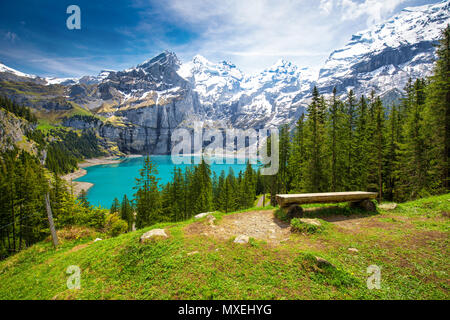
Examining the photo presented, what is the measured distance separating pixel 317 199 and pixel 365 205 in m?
3.25

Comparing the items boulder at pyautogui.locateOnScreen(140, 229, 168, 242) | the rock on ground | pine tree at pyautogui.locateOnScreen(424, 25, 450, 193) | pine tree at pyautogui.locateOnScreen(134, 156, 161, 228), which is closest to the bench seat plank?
the rock on ground

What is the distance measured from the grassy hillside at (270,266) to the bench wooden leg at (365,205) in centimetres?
111

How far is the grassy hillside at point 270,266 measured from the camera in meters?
4.43

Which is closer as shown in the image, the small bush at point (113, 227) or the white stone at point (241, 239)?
the white stone at point (241, 239)

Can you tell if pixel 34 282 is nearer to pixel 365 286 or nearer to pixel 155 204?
pixel 365 286

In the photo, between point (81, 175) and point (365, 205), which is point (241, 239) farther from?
point (81, 175)

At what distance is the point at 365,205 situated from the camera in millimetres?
10336

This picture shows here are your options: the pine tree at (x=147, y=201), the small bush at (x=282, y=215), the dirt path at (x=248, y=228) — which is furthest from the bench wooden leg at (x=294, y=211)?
the pine tree at (x=147, y=201)

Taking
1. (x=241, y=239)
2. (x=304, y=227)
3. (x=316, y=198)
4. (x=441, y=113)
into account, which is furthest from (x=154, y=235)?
(x=441, y=113)

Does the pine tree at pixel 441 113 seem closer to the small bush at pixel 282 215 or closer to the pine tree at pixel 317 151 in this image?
the pine tree at pixel 317 151
